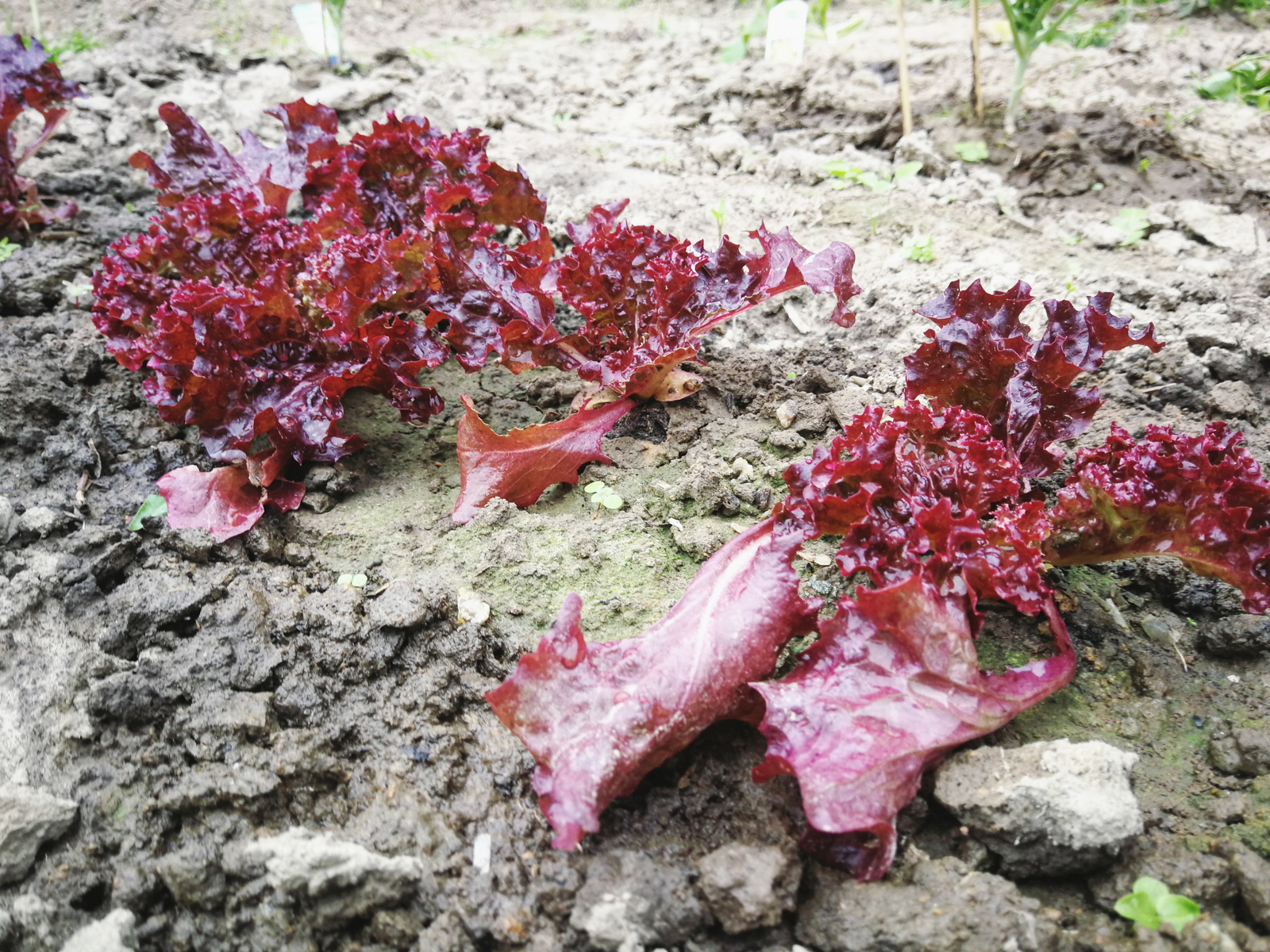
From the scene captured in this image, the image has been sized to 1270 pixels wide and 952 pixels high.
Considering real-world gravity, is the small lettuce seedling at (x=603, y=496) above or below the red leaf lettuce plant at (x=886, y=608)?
below

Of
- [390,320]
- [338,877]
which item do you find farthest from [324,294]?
[338,877]

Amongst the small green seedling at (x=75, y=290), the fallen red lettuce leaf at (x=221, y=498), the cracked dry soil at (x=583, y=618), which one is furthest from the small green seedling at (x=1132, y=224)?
the small green seedling at (x=75, y=290)

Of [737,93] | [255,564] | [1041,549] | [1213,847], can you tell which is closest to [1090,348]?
[1041,549]

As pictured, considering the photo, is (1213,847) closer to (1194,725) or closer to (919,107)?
(1194,725)

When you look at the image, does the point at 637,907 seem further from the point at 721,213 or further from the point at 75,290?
the point at 75,290

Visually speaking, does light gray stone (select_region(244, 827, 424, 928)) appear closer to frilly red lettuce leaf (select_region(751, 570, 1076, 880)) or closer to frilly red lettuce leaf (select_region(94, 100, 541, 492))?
frilly red lettuce leaf (select_region(751, 570, 1076, 880))

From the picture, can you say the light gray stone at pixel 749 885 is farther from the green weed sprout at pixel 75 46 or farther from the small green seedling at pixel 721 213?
the green weed sprout at pixel 75 46

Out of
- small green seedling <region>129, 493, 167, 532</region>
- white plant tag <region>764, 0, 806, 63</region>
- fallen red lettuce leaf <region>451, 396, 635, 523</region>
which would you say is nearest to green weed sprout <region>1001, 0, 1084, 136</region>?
white plant tag <region>764, 0, 806, 63</region>
